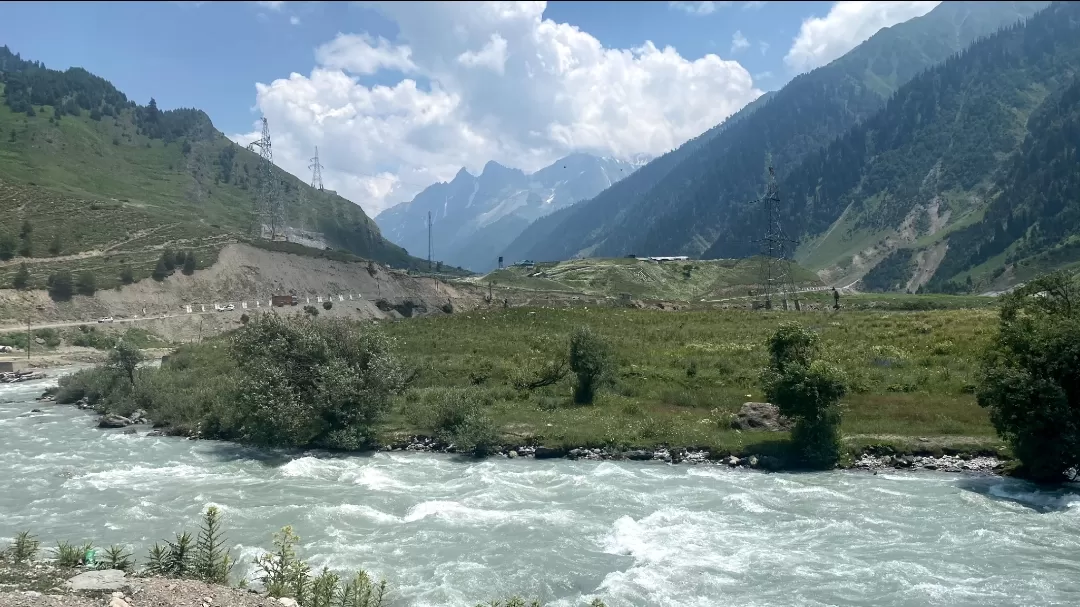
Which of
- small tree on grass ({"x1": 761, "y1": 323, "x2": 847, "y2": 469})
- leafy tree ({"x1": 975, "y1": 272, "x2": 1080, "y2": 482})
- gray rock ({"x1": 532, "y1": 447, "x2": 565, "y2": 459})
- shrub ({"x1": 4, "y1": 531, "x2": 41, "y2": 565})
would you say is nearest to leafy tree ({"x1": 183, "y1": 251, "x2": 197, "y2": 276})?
gray rock ({"x1": 532, "y1": 447, "x2": 565, "y2": 459})

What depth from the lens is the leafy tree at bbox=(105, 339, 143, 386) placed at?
49.6m

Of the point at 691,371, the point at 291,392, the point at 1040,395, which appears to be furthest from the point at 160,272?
the point at 1040,395

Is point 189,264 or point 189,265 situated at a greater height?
point 189,264

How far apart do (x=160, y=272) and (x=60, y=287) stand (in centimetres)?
1338

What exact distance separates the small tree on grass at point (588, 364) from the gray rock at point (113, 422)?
93.8 ft

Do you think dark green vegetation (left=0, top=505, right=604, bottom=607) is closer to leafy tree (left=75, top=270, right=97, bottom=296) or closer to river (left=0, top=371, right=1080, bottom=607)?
river (left=0, top=371, right=1080, bottom=607)

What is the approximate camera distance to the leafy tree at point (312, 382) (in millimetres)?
37891

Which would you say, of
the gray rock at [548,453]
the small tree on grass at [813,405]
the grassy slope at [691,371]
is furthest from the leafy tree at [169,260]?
the small tree on grass at [813,405]

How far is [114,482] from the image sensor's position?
3070 cm

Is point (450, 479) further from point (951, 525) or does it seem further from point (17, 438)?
point (17, 438)

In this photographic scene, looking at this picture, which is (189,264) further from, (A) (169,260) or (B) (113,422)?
(B) (113,422)

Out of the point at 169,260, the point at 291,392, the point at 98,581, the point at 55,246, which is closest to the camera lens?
the point at 98,581

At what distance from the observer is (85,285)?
96.4 m

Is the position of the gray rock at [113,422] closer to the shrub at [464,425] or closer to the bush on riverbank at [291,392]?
the bush on riverbank at [291,392]
